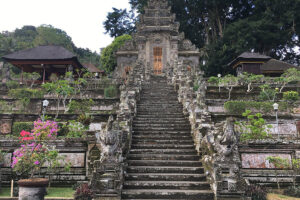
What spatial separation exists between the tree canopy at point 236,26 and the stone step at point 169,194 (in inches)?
962

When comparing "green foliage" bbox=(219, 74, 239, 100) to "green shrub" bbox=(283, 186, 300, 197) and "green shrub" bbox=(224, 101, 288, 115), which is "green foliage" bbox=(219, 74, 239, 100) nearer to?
"green shrub" bbox=(224, 101, 288, 115)

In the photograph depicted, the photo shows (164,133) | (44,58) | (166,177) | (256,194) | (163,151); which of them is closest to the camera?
(256,194)

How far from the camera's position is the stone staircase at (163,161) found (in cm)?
703

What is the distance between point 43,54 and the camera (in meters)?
26.2

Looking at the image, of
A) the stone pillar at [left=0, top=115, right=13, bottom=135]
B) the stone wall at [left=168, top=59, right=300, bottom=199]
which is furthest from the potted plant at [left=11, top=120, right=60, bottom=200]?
the stone wall at [left=168, top=59, right=300, bottom=199]

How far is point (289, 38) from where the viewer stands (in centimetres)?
3180

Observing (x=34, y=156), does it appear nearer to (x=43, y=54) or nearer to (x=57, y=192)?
(x=57, y=192)

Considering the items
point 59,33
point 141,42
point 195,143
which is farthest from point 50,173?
point 59,33

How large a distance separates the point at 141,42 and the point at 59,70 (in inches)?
368

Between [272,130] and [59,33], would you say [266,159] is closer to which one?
[272,130]

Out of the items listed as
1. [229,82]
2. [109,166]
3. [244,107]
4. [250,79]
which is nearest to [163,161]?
[109,166]

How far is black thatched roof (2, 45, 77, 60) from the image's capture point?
2547cm

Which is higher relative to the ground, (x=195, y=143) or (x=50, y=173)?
(x=195, y=143)

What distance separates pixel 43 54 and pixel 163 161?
862 inches
